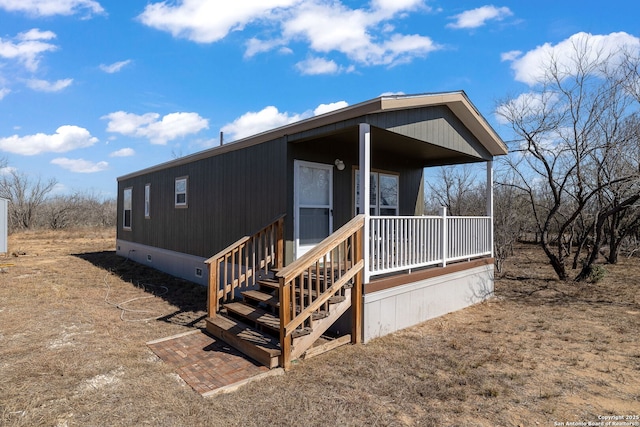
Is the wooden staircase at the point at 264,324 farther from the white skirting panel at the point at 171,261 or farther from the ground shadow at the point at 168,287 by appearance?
the white skirting panel at the point at 171,261

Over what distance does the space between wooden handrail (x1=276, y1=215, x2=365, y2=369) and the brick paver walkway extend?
0.44 m

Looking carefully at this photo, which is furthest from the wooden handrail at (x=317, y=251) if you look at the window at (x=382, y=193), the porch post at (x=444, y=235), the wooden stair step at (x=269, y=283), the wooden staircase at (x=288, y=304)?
the window at (x=382, y=193)

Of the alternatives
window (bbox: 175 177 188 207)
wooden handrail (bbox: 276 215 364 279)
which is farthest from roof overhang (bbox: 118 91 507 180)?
wooden handrail (bbox: 276 215 364 279)

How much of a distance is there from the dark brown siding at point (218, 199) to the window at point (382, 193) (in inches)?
71.7

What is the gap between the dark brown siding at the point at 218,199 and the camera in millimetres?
6258

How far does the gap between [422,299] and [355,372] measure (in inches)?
93.7

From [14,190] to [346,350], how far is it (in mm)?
34215

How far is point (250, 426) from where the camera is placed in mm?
2752

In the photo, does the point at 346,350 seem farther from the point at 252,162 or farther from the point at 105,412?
the point at 252,162

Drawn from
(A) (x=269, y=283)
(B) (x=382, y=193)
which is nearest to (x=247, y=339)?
(A) (x=269, y=283)

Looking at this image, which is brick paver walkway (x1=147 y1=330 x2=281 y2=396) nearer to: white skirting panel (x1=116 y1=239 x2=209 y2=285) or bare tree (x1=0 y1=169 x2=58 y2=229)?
white skirting panel (x1=116 y1=239 x2=209 y2=285)

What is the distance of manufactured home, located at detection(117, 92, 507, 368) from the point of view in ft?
14.8

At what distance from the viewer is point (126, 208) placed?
43.4 ft

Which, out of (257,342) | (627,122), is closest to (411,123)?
(257,342)
